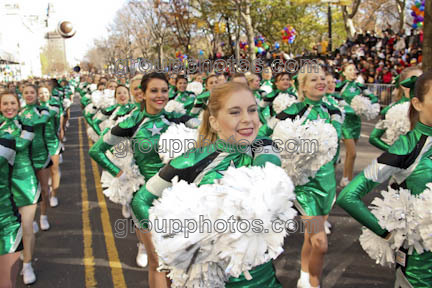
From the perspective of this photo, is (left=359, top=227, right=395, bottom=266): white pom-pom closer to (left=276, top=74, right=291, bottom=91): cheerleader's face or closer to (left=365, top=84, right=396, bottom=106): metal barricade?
(left=276, top=74, right=291, bottom=91): cheerleader's face

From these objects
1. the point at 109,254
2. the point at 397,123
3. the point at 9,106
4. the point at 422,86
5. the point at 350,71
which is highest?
the point at 350,71

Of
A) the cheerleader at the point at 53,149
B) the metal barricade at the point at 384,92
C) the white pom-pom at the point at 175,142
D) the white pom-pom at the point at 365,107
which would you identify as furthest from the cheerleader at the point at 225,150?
the metal barricade at the point at 384,92

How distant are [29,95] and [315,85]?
4.43 metres

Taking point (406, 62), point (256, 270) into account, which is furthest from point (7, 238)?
point (406, 62)

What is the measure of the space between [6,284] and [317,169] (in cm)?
272

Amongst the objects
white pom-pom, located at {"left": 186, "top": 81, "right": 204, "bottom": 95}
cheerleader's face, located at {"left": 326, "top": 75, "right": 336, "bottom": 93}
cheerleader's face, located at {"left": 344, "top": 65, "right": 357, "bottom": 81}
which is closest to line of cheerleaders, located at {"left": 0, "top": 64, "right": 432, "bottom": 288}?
cheerleader's face, located at {"left": 326, "top": 75, "right": 336, "bottom": 93}

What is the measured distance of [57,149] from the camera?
7.47 metres

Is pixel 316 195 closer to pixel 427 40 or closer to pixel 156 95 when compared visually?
pixel 156 95

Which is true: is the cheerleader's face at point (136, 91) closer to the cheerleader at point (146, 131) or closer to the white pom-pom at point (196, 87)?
the cheerleader at point (146, 131)

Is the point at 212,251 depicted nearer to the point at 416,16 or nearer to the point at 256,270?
the point at 256,270

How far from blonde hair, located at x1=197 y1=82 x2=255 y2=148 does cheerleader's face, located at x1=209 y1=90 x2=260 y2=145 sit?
32 mm

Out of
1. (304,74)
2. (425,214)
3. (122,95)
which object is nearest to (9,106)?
(122,95)

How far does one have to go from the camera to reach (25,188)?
14.4ft

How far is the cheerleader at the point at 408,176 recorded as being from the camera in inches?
86.8
